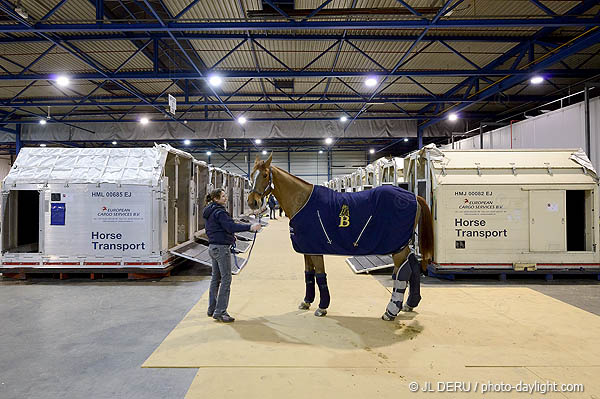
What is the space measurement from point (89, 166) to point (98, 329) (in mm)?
4565

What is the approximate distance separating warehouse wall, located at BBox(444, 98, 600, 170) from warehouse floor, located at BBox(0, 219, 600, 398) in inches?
238

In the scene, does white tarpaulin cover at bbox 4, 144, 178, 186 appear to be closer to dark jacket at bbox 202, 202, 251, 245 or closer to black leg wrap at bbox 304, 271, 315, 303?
dark jacket at bbox 202, 202, 251, 245

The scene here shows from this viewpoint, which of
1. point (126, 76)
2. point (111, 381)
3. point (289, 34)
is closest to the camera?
point (111, 381)

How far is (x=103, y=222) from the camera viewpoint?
23.8 ft

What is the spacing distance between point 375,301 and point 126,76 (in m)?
11.3

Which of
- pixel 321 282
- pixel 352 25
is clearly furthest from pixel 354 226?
pixel 352 25

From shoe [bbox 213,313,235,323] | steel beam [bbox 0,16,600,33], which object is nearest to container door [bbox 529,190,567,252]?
steel beam [bbox 0,16,600,33]

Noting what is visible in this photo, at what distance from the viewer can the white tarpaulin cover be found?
7.28m

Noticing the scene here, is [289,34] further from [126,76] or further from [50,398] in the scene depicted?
[50,398]

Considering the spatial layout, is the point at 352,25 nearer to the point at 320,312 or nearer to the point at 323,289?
the point at 323,289

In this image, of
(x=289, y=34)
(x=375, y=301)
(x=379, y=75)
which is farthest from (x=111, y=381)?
(x=379, y=75)

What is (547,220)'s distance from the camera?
725cm

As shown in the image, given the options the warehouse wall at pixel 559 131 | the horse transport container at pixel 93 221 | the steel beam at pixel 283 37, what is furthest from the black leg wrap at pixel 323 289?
the warehouse wall at pixel 559 131

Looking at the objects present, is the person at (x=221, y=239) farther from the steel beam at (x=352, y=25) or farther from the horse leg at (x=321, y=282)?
the steel beam at (x=352, y=25)
